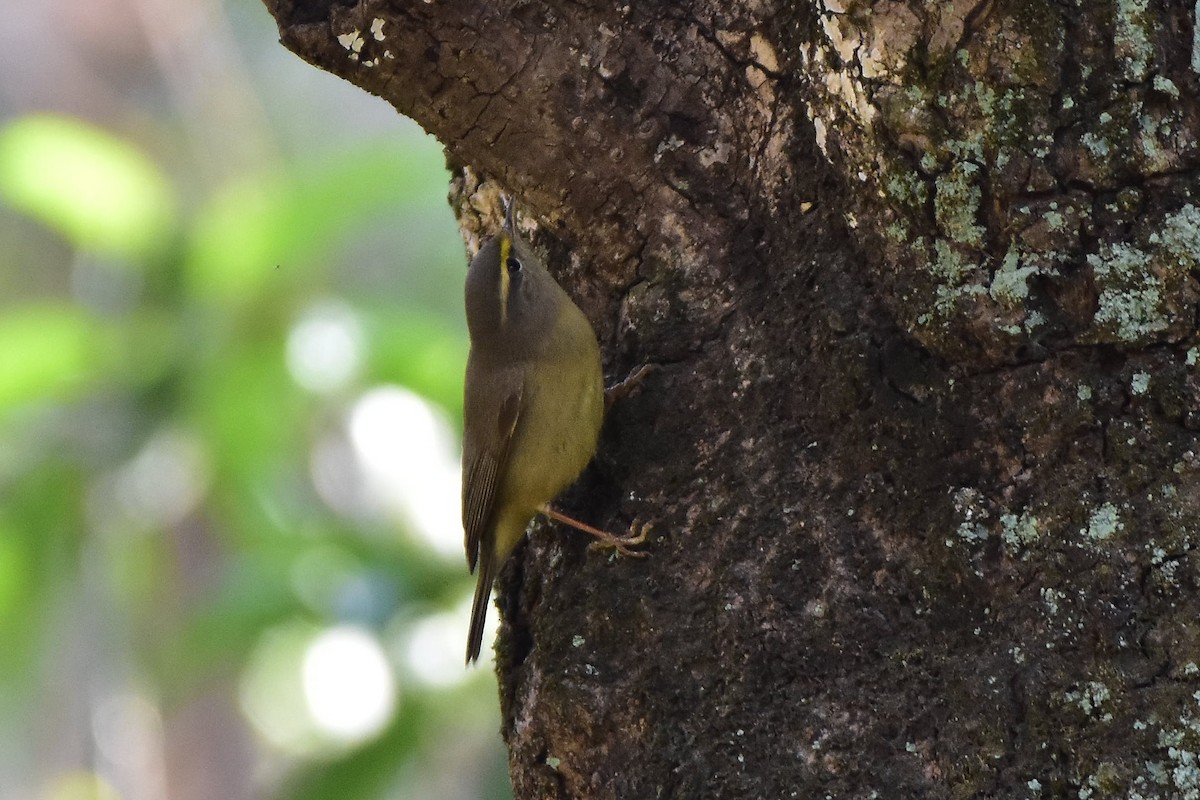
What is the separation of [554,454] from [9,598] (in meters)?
2.04

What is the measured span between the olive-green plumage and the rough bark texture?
0.34 metres

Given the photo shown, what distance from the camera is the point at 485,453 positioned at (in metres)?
3.83

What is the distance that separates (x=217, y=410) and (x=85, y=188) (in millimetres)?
1003

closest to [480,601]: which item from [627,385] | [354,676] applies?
[354,676]

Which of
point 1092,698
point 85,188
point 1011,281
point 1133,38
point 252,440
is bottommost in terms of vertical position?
point 1092,698

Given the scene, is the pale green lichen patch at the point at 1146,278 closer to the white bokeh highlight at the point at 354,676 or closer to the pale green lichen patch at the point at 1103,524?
the pale green lichen patch at the point at 1103,524

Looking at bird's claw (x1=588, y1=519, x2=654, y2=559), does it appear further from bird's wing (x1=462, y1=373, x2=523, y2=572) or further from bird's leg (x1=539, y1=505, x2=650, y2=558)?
bird's wing (x1=462, y1=373, x2=523, y2=572)

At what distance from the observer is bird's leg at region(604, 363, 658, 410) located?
9.39 ft

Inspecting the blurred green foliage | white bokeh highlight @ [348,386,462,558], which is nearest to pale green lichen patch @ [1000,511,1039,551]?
the blurred green foliage

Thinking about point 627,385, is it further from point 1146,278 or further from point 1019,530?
point 1146,278

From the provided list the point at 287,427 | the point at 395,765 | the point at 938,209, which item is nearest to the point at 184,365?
the point at 287,427

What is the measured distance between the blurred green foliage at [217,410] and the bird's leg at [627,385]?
51.6 inches

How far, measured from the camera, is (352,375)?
445cm

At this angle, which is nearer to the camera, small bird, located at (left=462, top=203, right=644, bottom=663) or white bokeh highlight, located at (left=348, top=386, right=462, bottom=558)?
small bird, located at (left=462, top=203, right=644, bottom=663)
